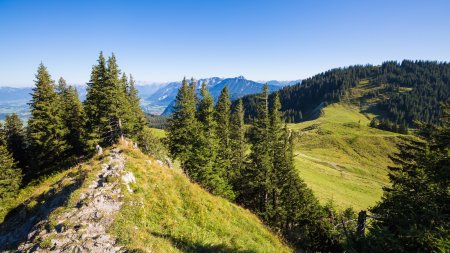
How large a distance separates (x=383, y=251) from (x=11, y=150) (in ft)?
187

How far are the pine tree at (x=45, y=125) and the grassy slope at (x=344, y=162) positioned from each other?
5068cm

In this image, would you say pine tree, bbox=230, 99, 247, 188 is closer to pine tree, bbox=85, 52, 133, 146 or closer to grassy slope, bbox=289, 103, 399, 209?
pine tree, bbox=85, 52, 133, 146

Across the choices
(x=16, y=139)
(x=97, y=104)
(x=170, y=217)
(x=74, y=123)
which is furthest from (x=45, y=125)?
(x=170, y=217)

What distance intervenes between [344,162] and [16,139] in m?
95.4

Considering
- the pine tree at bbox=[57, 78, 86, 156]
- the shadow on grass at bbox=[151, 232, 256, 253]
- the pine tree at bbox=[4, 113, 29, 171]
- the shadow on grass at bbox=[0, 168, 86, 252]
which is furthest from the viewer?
the pine tree at bbox=[4, 113, 29, 171]

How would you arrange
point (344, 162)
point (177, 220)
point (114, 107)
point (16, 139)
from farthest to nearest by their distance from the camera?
point (344, 162) → point (16, 139) → point (114, 107) → point (177, 220)

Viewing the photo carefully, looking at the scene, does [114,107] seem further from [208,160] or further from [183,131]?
[208,160]

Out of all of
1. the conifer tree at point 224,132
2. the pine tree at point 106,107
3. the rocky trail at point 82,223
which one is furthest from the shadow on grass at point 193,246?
the pine tree at point 106,107

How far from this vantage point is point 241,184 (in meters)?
39.1

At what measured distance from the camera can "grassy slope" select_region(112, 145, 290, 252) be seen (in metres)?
12.9

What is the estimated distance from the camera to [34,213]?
17.1 meters

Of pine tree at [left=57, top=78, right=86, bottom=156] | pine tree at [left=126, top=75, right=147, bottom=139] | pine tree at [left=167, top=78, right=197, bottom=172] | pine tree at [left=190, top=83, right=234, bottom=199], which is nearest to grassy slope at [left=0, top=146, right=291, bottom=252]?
pine tree at [left=190, top=83, right=234, bottom=199]

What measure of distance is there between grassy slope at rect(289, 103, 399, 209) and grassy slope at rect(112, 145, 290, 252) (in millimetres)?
40106

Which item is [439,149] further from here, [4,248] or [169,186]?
[4,248]
